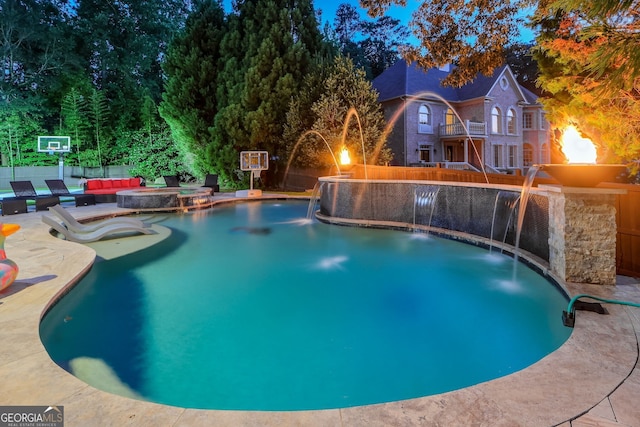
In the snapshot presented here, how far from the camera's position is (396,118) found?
28.7 m

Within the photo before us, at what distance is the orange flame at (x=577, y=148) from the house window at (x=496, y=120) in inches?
1083

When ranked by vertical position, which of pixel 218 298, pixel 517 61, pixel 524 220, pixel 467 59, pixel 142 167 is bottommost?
pixel 218 298

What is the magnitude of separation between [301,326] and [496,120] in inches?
1214

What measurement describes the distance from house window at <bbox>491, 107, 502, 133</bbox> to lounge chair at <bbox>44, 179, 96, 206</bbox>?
27.2 metres

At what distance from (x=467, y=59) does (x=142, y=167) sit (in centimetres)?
2433

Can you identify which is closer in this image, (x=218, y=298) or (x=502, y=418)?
(x=502, y=418)

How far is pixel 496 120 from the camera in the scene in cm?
3123

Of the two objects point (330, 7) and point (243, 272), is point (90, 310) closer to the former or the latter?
point (243, 272)

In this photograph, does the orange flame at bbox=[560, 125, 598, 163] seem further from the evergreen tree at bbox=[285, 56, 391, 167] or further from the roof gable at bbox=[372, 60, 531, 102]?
the roof gable at bbox=[372, 60, 531, 102]

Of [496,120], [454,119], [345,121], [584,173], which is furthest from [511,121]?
[584,173]

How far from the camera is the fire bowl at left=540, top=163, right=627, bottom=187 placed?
16.8ft

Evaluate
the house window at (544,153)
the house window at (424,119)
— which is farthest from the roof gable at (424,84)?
the house window at (544,153)

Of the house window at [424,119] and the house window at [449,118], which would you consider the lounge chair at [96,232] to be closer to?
the house window at [424,119]

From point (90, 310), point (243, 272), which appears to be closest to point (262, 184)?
point (243, 272)
